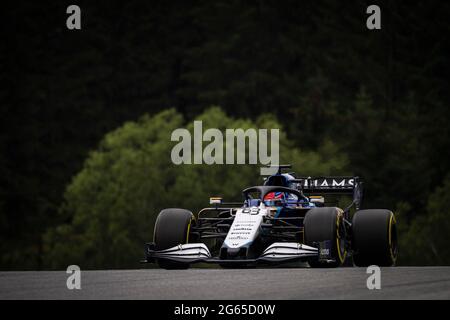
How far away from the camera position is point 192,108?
9038 cm

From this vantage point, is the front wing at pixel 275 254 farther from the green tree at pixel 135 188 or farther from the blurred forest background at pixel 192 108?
the green tree at pixel 135 188

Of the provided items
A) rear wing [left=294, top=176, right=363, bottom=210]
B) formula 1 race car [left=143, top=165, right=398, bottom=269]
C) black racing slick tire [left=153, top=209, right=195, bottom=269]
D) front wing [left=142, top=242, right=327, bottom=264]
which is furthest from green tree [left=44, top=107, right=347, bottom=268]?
front wing [left=142, top=242, right=327, bottom=264]

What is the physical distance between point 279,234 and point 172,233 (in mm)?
1812

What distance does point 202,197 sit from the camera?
65438 mm

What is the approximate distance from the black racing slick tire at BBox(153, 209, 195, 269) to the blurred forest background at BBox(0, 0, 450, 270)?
40.3 metres

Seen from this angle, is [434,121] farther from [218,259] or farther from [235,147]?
→ [218,259]

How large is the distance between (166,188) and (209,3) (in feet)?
104

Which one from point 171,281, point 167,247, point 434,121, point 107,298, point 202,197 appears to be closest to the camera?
point 107,298

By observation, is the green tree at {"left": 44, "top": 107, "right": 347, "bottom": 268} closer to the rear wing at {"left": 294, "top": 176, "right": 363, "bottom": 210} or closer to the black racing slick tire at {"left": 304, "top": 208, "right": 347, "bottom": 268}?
the rear wing at {"left": 294, "top": 176, "right": 363, "bottom": 210}

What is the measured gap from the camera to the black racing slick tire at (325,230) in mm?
18311

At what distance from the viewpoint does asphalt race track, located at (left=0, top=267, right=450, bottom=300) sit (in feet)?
41.5

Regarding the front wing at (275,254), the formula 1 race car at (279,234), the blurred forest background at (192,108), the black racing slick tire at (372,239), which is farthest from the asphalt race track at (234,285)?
the blurred forest background at (192,108)
